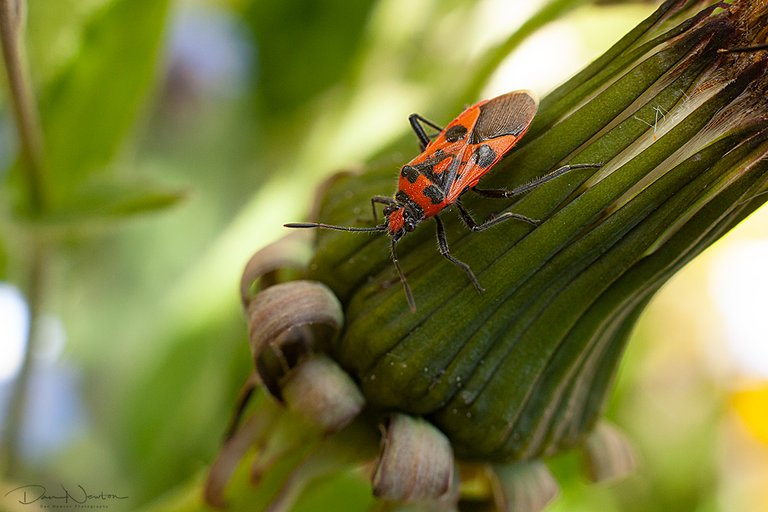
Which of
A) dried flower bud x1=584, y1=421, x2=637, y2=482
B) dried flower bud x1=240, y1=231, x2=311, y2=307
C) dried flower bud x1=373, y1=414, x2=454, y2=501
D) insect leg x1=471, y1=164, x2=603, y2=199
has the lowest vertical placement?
dried flower bud x1=373, y1=414, x2=454, y2=501

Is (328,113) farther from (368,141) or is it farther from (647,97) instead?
(647,97)

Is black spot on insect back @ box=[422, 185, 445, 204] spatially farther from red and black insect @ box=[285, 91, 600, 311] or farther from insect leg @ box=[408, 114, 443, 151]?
insect leg @ box=[408, 114, 443, 151]

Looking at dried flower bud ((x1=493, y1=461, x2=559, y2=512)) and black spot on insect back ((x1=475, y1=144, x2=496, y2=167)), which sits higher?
black spot on insect back ((x1=475, y1=144, x2=496, y2=167))

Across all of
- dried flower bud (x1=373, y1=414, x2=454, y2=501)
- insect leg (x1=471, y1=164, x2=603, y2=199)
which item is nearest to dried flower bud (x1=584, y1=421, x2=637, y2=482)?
dried flower bud (x1=373, y1=414, x2=454, y2=501)

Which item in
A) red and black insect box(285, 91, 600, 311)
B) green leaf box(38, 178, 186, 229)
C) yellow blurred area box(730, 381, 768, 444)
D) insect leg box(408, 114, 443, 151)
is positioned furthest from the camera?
yellow blurred area box(730, 381, 768, 444)

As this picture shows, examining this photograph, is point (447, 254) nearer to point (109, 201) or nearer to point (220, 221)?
point (109, 201)

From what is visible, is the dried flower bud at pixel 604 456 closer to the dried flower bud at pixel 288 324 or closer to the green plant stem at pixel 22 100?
the dried flower bud at pixel 288 324

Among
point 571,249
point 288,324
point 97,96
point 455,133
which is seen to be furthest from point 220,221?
point 571,249
